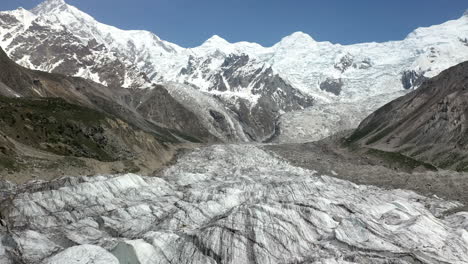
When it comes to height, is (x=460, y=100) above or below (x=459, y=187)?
above

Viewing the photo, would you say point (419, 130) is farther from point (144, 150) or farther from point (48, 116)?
point (48, 116)

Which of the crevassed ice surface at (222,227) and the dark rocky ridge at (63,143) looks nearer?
the crevassed ice surface at (222,227)

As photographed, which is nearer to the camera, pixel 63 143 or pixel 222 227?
pixel 222 227

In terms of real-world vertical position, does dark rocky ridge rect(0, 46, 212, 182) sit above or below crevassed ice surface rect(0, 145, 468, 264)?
above

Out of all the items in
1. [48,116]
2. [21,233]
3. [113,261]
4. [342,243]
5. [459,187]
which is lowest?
[459,187]

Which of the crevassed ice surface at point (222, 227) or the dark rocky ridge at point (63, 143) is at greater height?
the dark rocky ridge at point (63, 143)

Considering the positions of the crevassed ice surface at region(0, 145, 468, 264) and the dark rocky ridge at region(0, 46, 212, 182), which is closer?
the crevassed ice surface at region(0, 145, 468, 264)

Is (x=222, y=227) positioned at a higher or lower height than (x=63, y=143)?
lower

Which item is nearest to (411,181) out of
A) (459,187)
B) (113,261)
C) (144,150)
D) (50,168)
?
(459,187)
